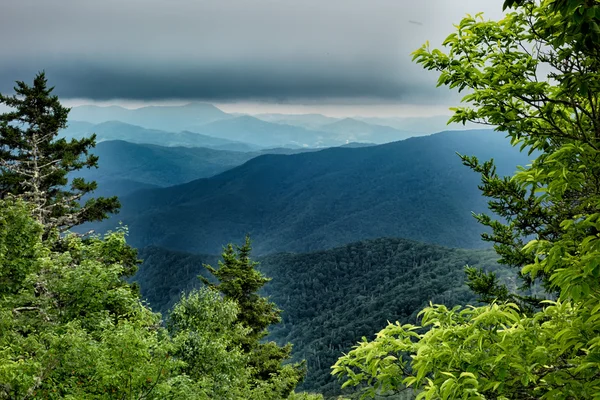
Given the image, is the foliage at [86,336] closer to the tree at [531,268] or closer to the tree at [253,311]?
the tree at [531,268]

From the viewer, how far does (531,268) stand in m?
5.15

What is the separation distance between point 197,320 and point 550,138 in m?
20.8

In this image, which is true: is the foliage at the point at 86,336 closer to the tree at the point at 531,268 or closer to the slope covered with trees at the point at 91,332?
the slope covered with trees at the point at 91,332

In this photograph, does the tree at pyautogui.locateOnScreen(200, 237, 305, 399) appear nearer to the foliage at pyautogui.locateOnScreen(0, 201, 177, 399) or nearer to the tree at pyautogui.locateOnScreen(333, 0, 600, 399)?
the foliage at pyautogui.locateOnScreen(0, 201, 177, 399)

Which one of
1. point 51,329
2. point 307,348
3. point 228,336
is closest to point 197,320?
point 228,336

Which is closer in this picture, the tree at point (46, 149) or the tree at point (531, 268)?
the tree at point (531, 268)

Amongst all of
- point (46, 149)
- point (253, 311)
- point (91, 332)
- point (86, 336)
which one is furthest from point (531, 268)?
point (46, 149)

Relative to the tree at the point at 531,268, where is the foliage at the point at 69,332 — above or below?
below

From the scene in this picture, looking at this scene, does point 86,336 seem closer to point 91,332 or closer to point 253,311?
point 91,332

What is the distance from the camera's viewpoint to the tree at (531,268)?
13.0 feet

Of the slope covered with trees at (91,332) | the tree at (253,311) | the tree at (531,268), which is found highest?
the tree at (531,268)

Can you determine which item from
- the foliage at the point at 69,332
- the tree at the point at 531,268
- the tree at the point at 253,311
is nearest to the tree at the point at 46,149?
the tree at the point at 253,311

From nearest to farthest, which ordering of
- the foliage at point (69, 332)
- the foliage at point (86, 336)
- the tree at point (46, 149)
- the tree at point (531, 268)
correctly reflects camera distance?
the tree at point (531, 268), the foliage at point (69, 332), the foliage at point (86, 336), the tree at point (46, 149)

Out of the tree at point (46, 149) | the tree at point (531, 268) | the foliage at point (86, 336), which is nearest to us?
the tree at point (531, 268)
